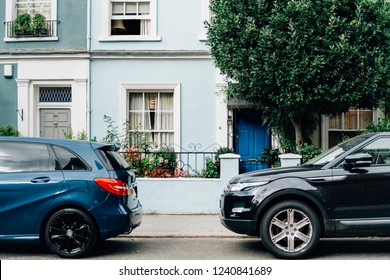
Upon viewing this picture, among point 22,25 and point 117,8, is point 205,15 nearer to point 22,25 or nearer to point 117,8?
point 117,8

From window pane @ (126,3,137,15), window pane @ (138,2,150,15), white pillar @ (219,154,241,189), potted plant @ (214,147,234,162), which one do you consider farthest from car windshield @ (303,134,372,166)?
window pane @ (126,3,137,15)

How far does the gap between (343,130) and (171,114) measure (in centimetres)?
465

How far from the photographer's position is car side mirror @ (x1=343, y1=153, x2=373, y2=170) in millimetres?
7965

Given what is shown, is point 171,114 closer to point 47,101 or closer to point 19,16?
point 47,101

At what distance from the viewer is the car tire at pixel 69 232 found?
26.0 feet

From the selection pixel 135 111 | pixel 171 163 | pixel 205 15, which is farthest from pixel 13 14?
pixel 171 163

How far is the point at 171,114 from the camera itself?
1548 cm

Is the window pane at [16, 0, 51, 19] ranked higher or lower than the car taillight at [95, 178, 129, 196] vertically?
higher

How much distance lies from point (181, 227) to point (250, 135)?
5.01 meters

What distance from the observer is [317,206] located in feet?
26.3

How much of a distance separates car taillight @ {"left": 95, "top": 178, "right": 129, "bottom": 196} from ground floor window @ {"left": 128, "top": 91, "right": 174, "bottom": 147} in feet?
23.8

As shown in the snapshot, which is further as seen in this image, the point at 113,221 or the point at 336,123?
the point at 336,123

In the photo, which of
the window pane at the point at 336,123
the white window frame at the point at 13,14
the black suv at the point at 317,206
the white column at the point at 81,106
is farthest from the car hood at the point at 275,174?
the white window frame at the point at 13,14

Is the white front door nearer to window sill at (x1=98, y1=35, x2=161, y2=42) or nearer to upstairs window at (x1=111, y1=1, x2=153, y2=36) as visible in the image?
window sill at (x1=98, y1=35, x2=161, y2=42)
